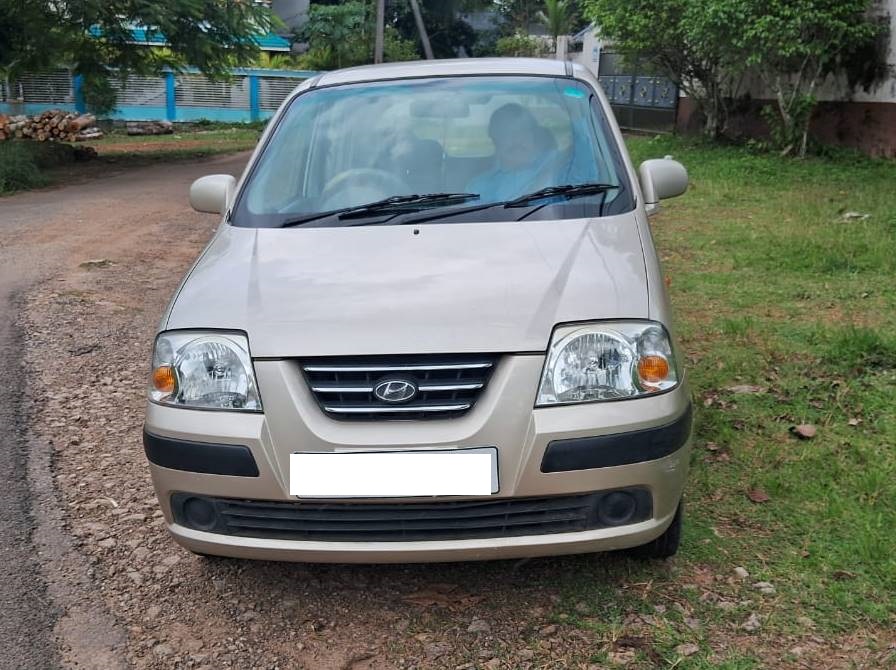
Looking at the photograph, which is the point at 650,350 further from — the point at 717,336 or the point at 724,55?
the point at 724,55

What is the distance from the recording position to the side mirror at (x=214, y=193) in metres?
3.97

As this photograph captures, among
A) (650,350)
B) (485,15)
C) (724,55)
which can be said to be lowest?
(650,350)

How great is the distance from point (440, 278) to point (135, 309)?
14.4 ft

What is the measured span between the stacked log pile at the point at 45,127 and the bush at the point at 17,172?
7.80 metres

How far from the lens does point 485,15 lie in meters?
49.0

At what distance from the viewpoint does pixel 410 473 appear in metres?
2.56

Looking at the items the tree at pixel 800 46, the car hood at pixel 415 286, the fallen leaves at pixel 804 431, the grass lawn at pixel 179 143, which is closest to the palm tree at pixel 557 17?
the grass lawn at pixel 179 143

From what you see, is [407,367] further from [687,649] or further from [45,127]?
[45,127]

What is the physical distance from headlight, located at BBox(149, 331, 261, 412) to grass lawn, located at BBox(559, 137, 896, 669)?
1.17 meters

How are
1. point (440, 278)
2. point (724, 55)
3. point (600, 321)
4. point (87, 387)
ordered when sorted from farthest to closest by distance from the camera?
1. point (724, 55)
2. point (87, 387)
3. point (440, 278)
4. point (600, 321)

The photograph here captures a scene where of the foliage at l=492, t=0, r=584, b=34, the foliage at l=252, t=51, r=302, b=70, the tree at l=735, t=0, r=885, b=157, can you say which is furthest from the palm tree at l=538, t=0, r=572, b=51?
the tree at l=735, t=0, r=885, b=157

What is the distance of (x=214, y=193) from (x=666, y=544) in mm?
2264

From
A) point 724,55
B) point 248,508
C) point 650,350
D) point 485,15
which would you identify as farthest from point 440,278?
point 485,15

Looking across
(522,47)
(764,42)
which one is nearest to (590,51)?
(522,47)
